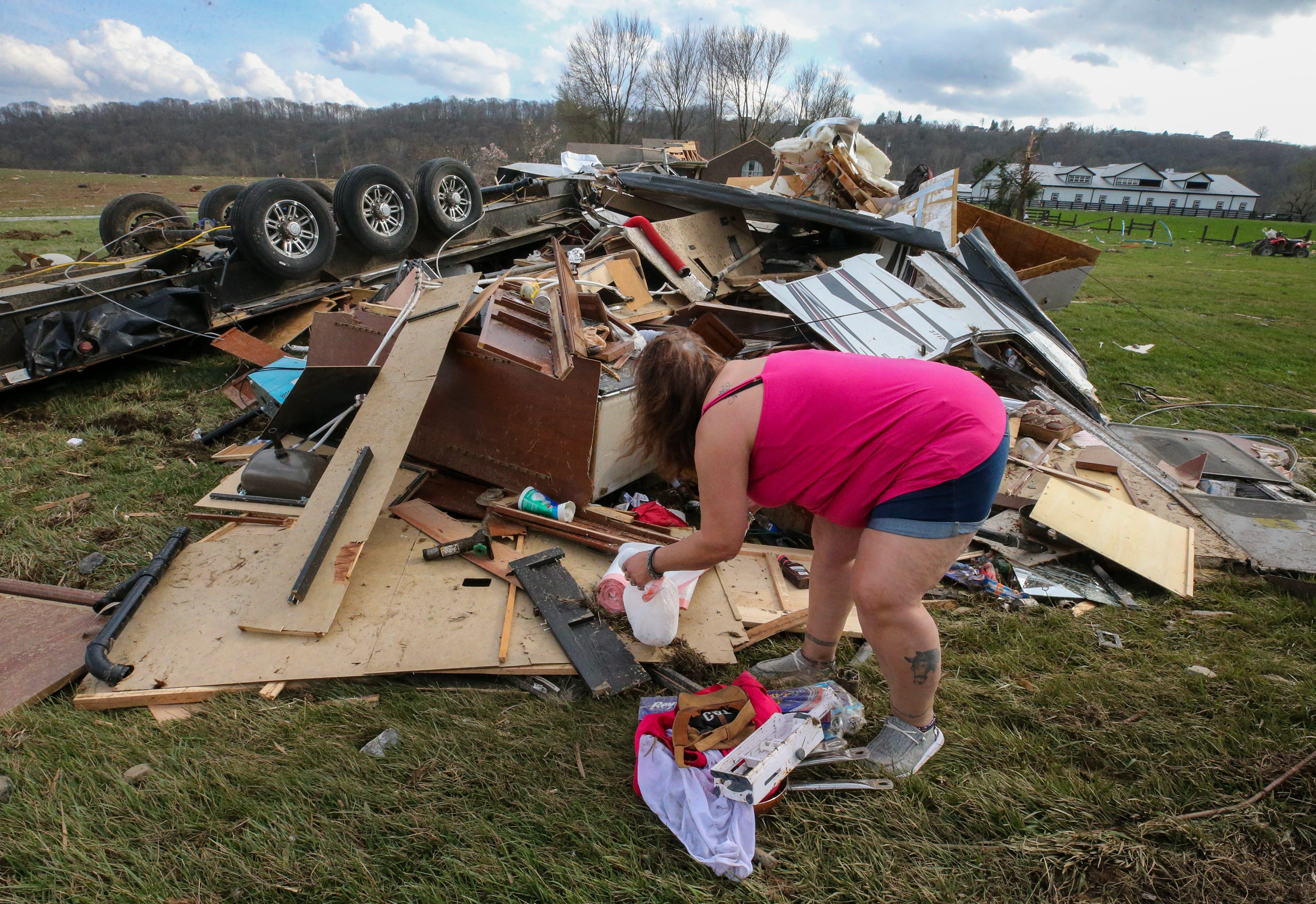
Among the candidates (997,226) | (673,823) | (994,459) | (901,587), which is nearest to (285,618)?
(673,823)

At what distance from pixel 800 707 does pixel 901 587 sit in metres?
0.72

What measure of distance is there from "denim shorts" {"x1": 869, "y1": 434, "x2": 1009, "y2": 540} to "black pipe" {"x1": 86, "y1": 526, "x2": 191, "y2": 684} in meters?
2.87

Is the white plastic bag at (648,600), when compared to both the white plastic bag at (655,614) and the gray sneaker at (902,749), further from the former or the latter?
the gray sneaker at (902,749)

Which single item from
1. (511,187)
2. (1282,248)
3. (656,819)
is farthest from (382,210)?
Result: (1282,248)

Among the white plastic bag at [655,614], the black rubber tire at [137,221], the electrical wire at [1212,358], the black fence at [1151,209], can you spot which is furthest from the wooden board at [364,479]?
the black fence at [1151,209]

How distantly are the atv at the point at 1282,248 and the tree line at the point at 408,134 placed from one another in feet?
30.5

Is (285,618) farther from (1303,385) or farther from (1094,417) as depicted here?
(1303,385)

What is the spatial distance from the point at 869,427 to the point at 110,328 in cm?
655

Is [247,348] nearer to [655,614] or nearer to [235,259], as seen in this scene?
[235,259]

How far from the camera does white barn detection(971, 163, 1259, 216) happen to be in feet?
193

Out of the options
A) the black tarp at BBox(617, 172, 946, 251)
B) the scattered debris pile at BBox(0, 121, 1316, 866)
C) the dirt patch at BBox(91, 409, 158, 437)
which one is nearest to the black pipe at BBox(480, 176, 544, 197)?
the black tarp at BBox(617, 172, 946, 251)

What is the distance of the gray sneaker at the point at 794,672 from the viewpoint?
2473 mm

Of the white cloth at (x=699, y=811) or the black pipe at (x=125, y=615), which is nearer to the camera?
the white cloth at (x=699, y=811)

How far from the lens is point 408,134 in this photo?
4512cm
